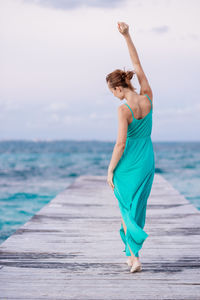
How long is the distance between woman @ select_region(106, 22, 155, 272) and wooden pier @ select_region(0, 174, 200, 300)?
0.32 meters

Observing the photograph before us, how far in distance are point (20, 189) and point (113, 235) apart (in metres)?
10.7

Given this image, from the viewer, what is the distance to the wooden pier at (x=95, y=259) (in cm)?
286

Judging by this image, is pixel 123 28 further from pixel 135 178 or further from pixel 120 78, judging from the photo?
pixel 135 178

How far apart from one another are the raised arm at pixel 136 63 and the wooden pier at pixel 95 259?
151 cm

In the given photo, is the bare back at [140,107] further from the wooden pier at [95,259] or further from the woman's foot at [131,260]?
the wooden pier at [95,259]

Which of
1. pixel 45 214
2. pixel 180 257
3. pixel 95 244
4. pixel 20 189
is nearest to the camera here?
pixel 180 257

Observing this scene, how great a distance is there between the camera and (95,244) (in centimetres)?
423

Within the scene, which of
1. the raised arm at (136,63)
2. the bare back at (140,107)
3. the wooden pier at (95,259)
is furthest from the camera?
the raised arm at (136,63)

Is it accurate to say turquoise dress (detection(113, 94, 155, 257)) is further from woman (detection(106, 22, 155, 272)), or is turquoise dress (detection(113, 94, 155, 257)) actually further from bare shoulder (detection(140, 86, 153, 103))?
bare shoulder (detection(140, 86, 153, 103))

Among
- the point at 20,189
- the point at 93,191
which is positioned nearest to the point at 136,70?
the point at 93,191

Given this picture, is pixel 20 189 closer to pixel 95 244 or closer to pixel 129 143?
pixel 95 244

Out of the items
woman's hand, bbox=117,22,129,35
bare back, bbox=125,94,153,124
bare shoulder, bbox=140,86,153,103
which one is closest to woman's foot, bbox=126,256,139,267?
bare back, bbox=125,94,153,124

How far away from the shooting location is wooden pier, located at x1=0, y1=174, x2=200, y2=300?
2.86 metres

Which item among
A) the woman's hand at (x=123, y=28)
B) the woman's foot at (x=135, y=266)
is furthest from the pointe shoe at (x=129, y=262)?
the woman's hand at (x=123, y=28)
